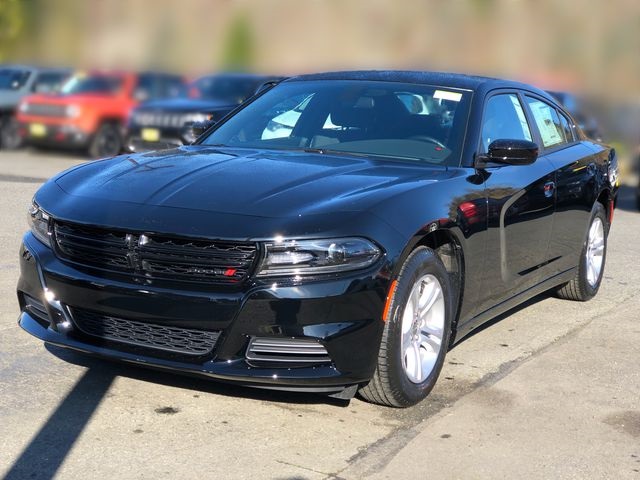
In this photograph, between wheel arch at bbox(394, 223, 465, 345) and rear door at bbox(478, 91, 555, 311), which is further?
rear door at bbox(478, 91, 555, 311)

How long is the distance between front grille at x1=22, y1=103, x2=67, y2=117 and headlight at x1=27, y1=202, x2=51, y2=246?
48.3ft

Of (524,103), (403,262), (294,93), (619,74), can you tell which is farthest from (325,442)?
(619,74)

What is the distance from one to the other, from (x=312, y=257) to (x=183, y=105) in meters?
13.8

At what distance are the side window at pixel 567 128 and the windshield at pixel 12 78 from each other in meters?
16.2

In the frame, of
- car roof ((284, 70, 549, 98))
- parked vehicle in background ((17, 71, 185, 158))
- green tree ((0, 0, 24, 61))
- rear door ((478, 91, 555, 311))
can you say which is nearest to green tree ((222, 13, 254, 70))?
parked vehicle in background ((17, 71, 185, 158))

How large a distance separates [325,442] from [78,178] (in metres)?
1.85

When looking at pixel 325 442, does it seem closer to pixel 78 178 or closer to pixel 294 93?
pixel 78 178

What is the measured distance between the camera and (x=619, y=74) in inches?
768

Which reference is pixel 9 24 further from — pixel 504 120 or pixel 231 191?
pixel 231 191

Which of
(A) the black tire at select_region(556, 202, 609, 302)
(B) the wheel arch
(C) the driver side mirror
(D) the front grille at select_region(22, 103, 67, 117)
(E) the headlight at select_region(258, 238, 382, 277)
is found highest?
(C) the driver side mirror

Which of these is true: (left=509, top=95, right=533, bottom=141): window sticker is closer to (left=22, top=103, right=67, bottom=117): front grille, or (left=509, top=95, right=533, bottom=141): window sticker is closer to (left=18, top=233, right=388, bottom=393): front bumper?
(left=18, top=233, right=388, bottom=393): front bumper

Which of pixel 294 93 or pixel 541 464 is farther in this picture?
pixel 294 93

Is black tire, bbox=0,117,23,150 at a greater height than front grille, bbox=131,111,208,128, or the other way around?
front grille, bbox=131,111,208,128

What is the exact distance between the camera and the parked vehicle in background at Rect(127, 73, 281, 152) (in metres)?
17.9
